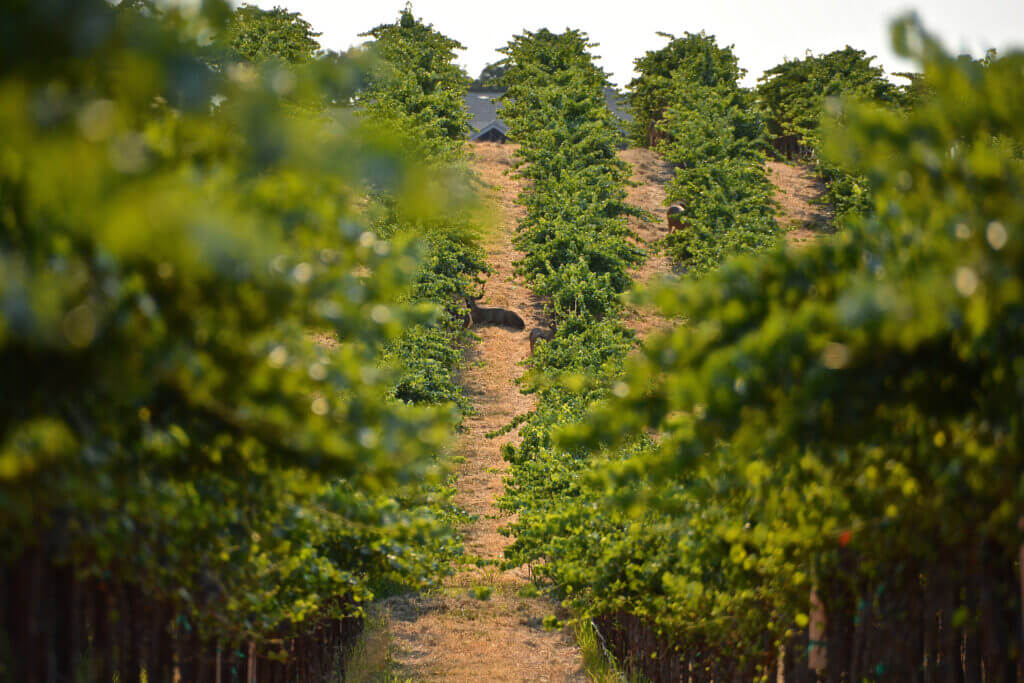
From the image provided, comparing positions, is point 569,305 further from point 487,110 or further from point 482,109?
point 482,109

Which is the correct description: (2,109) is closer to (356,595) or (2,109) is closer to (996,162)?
(996,162)

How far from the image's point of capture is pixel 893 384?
2.51 meters

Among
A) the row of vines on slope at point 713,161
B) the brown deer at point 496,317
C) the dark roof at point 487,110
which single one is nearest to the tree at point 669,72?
the row of vines on slope at point 713,161

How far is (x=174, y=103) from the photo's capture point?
7.45ft

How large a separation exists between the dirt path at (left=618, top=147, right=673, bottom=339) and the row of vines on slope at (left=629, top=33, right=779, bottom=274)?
1.34m

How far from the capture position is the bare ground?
27850mm

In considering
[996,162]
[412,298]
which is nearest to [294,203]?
[996,162]

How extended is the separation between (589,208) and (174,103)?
64.3 feet

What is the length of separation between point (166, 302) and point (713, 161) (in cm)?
2664

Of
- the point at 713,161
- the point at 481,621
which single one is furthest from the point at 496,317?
the point at 481,621

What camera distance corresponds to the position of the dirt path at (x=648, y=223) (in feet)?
73.6

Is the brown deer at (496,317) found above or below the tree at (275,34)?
below

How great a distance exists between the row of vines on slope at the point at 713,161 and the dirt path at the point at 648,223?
1344 millimetres

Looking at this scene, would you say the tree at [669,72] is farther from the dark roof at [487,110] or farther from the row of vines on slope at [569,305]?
the row of vines on slope at [569,305]
